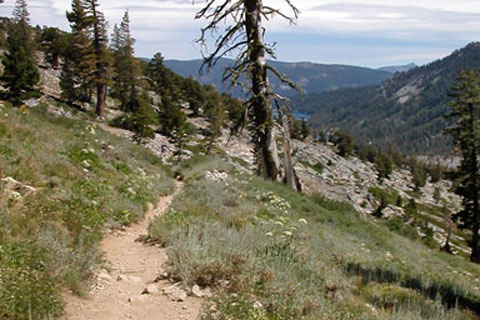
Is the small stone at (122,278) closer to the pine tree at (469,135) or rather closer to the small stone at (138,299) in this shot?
the small stone at (138,299)

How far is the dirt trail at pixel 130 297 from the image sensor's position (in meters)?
4.06

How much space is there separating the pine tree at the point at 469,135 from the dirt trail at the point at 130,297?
2861 cm

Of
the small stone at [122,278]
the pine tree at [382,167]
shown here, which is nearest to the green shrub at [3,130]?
the small stone at [122,278]

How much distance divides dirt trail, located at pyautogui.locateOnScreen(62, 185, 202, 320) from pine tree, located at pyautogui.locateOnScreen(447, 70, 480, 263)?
28.6m

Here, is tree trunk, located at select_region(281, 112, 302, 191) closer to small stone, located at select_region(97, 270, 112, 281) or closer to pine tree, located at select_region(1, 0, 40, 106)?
small stone, located at select_region(97, 270, 112, 281)

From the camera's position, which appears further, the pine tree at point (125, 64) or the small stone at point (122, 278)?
the pine tree at point (125, 64)

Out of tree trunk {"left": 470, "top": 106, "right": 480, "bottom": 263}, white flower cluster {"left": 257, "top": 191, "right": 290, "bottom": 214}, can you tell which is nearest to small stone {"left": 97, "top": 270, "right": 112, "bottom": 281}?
white flower cluster {"left": 257, "top": 191, "right": 290, "bottom": 214}

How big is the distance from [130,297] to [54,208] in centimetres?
246

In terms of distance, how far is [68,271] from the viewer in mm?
4250

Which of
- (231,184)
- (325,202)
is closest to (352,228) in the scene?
(325,202)

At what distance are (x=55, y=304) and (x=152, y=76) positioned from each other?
7315 cm

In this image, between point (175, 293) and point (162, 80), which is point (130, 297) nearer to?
point (175, 293)

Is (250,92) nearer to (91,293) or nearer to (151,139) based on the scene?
(91,293)

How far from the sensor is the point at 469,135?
2830 centimetres
